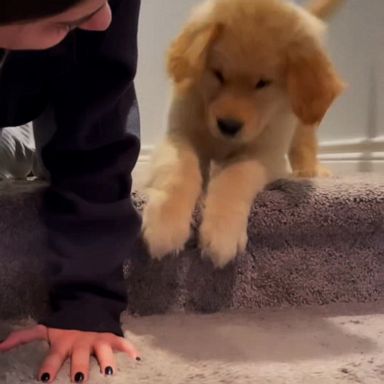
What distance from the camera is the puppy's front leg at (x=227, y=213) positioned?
2.72ft

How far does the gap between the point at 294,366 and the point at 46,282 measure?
317 millimetres

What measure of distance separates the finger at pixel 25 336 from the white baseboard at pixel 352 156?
2.65 feet

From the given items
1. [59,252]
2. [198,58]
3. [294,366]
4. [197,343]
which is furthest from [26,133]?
[294,366]

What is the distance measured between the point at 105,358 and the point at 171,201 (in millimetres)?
237

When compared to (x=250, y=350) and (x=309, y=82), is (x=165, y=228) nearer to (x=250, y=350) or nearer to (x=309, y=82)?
(x=250, y=350)

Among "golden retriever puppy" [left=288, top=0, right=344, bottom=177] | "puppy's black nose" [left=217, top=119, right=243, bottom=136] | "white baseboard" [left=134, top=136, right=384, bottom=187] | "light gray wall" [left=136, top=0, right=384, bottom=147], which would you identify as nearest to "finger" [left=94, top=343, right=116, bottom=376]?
"puppy's black nose" [left=217, top=119, right=243, bottom=136]

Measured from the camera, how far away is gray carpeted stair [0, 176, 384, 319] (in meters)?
0.83

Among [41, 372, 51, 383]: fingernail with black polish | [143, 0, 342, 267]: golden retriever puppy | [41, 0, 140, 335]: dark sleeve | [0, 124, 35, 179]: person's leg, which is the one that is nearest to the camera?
[41, 372, 51, 383]: fingernail with black polish

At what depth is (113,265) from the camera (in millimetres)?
772

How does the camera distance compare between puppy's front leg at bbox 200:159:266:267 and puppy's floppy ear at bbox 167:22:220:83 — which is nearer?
puppy's front leg at bbox 200:159:266:267

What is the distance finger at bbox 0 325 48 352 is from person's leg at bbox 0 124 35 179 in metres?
0.50

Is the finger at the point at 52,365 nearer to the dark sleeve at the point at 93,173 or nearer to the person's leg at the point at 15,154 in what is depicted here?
the dark sleeve at the point at 93,173

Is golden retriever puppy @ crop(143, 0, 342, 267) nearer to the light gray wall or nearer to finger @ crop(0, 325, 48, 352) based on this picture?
finger @ crop(0, 325, 48, 352)

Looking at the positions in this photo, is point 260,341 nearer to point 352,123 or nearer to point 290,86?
point 290,86
